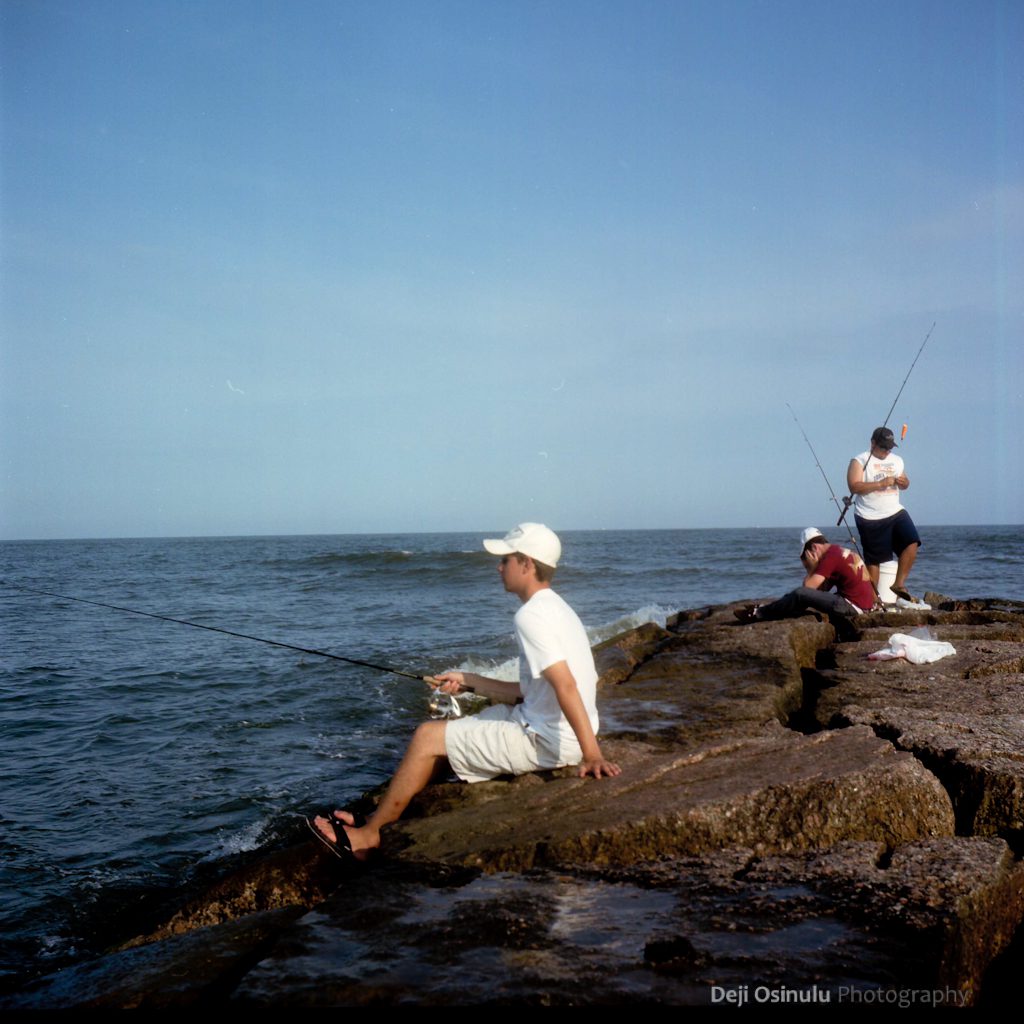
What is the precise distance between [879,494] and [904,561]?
1.17 m

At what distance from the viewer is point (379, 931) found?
2646 mm

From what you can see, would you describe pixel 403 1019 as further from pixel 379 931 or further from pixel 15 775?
pixel 15 775

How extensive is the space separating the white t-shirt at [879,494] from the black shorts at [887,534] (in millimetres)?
70

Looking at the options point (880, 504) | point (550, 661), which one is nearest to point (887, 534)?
point (880, 504)

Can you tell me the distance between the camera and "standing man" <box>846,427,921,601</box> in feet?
29.7

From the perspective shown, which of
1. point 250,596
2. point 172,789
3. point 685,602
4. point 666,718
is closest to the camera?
point 666,718

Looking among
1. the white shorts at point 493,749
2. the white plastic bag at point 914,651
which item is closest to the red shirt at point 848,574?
the white plastic bag at point 914,651

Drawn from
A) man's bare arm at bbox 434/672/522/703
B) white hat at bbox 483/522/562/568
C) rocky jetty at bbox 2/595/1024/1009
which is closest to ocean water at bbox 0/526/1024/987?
rocky jetty at bbox 2/595/1024/1009

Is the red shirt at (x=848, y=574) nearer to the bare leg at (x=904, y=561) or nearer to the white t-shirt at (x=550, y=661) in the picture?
the bare leg at (x=904, y=561)

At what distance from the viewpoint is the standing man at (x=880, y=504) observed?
29.7 ft

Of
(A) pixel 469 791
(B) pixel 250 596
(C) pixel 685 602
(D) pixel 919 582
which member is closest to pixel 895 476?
(A) pixel 469 791

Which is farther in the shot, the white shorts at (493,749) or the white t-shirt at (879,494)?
the white t-shirt at (879,494)

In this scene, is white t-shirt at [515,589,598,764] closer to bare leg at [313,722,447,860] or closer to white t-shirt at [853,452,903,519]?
bare leg at [313,722,447,860]

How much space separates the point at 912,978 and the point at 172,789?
5711mm
